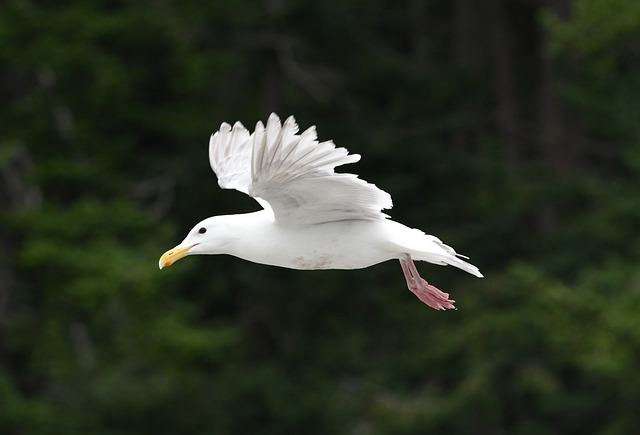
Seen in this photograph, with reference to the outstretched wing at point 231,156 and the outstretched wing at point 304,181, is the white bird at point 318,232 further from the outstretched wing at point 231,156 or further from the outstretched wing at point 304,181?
the outstretched wing at point 231,156

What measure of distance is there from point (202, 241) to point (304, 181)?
805 millimetres

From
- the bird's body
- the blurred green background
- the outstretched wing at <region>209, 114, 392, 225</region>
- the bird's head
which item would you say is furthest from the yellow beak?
the blurred green background

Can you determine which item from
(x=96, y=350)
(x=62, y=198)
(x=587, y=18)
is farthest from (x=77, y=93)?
(x=587, y=18)

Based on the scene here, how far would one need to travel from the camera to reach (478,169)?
60.8 feet

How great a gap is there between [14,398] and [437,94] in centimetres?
690

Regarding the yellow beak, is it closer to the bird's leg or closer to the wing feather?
the wing feather

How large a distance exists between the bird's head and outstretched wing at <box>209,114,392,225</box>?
12.7 inches

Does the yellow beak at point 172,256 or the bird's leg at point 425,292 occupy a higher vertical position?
the bird's leg at point 425,292

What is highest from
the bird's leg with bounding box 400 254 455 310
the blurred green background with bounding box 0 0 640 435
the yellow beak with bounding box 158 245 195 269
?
the blurred green background with bounding box 0 0 640 435

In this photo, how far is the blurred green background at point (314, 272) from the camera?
1421cm

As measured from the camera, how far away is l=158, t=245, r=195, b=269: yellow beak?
24.2 ft

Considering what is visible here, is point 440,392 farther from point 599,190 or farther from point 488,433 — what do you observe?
point 599,190

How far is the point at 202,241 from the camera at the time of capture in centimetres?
746

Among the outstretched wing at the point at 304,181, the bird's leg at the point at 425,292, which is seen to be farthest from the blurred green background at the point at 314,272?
the outstretched wing at the point at 304,181
